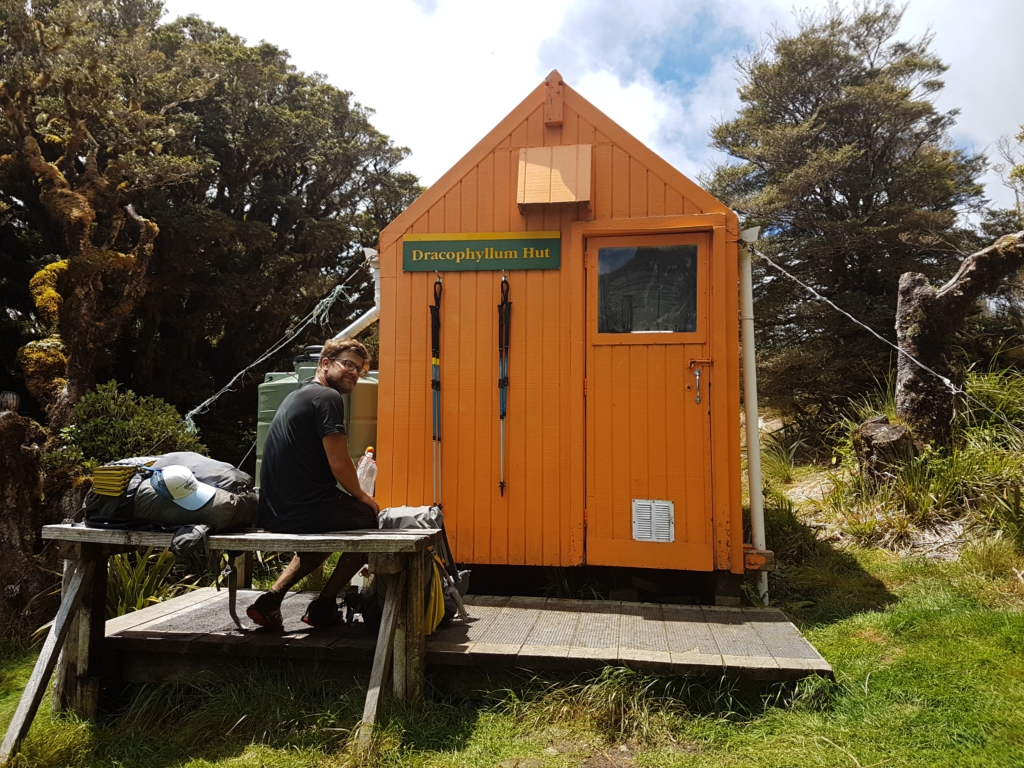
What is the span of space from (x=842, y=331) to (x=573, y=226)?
26.7ft

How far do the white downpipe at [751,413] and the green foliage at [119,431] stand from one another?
16.6ft

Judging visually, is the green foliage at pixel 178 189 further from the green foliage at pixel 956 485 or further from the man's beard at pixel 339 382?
the green foliage at pixel 956 485

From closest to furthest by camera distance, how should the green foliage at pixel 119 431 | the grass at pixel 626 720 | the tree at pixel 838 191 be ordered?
the grass at pixel 626 720 → the green foliage at pixel 119 431 → the tree at pixel 838 191

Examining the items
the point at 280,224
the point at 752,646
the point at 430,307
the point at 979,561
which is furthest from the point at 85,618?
the point at 280,224

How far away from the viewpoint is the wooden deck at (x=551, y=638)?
3385 mm

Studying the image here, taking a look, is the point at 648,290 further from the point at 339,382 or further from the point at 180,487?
the point at 180,487

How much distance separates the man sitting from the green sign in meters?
1.47

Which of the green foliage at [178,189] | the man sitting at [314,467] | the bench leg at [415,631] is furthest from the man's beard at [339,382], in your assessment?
the green foliage at [178,189]

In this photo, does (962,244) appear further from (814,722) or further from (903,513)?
(814,722)

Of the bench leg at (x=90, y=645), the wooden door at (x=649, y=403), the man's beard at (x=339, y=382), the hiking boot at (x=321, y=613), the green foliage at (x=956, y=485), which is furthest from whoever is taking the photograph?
the green foliage at (x=956, y=485)

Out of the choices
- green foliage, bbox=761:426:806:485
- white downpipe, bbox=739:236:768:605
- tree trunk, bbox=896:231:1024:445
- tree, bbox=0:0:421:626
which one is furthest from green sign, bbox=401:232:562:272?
green foliage, bbox=761:426:806:485

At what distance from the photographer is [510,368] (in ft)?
16.2

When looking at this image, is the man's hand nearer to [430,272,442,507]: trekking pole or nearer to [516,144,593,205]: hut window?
[430,272,442,507]: trekking pole

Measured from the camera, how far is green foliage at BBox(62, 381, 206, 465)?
6387 millimetres
